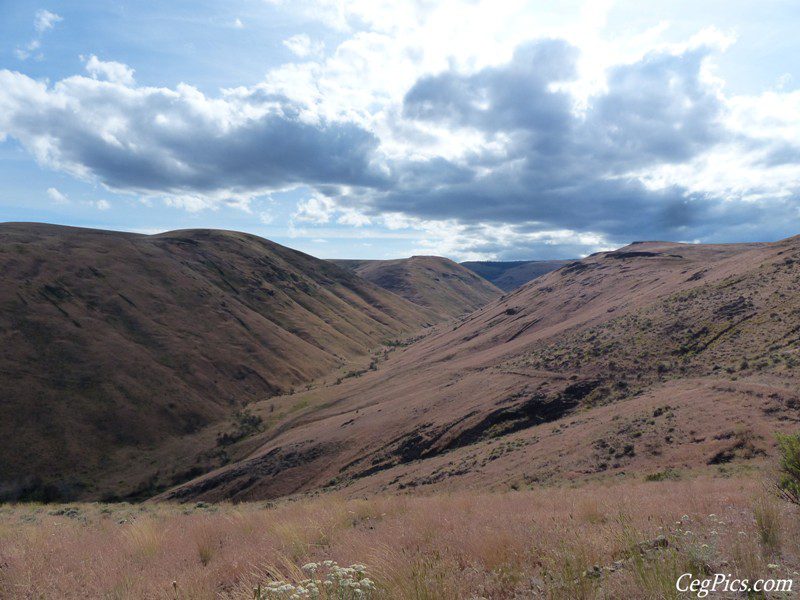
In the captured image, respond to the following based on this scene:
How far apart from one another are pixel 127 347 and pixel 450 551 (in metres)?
54.6

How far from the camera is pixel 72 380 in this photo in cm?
4322

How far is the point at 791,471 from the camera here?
6418 millimetres

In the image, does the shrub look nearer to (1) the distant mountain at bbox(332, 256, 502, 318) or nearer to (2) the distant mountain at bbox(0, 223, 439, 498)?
(2) the distant mountain at bbox(0, 223, 439, 498)

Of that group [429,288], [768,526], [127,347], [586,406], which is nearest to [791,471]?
[768,526]

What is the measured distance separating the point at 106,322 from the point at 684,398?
5756 cm

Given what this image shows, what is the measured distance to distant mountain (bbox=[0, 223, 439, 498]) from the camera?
123 ft

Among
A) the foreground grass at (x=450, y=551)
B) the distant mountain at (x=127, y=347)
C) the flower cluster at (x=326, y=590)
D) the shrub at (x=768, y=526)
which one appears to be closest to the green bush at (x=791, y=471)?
the foreground grass at (x=450, y=551)

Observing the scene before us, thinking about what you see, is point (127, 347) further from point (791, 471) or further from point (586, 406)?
point (791, 471)

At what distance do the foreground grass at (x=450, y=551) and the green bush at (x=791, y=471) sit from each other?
25cm

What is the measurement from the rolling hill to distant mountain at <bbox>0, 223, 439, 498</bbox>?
10875 millimetres

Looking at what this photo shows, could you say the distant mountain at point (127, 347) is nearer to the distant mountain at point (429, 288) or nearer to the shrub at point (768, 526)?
the shrub at point (768, 526)

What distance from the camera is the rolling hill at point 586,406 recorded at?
55.9 feet

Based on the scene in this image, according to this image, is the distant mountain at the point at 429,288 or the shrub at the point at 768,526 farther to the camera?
the distant mountain at the point at 429,288

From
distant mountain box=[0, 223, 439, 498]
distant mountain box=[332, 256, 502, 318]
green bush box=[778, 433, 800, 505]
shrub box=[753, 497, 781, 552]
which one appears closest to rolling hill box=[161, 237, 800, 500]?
green bush box=[778, 433, 800, 505]
